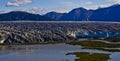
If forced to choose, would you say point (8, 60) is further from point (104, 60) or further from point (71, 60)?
point (104, 60)

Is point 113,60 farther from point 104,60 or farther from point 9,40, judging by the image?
point 9,40

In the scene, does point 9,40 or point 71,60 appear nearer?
point 71,60

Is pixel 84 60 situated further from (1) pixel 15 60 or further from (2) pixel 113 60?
(1) pixel 15 60

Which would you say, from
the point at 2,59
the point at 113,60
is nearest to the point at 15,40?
the point at 2,59

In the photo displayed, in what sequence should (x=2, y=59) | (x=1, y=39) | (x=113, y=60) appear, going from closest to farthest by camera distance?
(x=113, y=60), (x=2, y=59), (x=1, y=39)

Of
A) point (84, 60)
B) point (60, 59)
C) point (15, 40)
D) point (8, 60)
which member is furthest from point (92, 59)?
point (15, 40)

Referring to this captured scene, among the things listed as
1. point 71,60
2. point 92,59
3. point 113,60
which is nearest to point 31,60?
point 71,60

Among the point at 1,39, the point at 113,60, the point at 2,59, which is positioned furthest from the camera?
the point at 1,39

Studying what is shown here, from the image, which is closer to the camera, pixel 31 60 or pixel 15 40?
pixel 31 60
